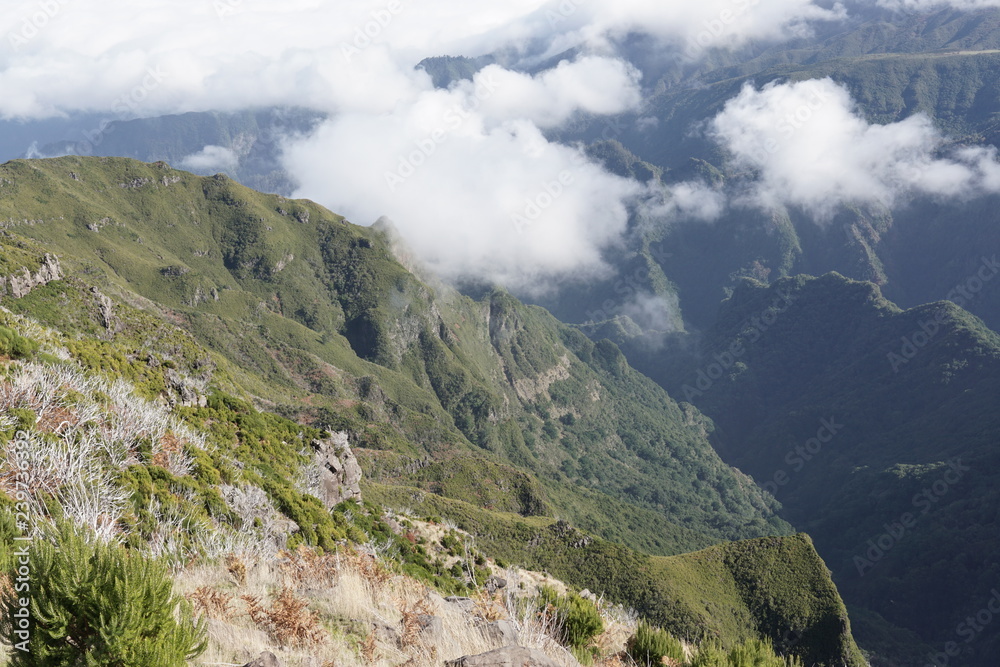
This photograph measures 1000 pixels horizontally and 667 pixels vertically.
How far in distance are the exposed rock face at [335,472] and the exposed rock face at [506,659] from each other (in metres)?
39.9

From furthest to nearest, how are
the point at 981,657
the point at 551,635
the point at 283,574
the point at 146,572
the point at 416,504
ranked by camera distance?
1. the point at 981,657
2. the point at 416,504
3. the point at 283,574
4. the point at 551,635
5. the point at 146,572

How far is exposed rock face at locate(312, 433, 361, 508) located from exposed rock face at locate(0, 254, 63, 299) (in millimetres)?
69634

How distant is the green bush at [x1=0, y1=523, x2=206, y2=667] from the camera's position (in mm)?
7707

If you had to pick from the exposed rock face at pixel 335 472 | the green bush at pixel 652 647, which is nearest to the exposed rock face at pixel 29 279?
the exposed rock face at pixel 335 472

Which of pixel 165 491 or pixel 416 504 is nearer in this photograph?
pixel 165 491

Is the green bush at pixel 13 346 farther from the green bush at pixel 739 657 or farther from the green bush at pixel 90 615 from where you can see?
the green bush at pixel 739 657

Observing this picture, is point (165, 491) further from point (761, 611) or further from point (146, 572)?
point (761, 611)

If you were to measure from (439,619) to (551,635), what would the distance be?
331 centimetres

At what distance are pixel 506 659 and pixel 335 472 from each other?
4967 cm

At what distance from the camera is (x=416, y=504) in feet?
351

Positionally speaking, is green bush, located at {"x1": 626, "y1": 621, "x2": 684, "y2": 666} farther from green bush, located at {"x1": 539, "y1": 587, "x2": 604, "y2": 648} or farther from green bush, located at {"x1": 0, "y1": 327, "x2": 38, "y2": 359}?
green bush, located at {"x1": 0, "y1": 327, "x2": 38, "y2": 359}

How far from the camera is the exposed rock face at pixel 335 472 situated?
5241 centimetres

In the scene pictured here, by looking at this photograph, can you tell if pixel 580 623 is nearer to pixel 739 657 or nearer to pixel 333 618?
pixel 739 657

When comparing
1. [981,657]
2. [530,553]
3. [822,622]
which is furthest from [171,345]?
[981,657]
